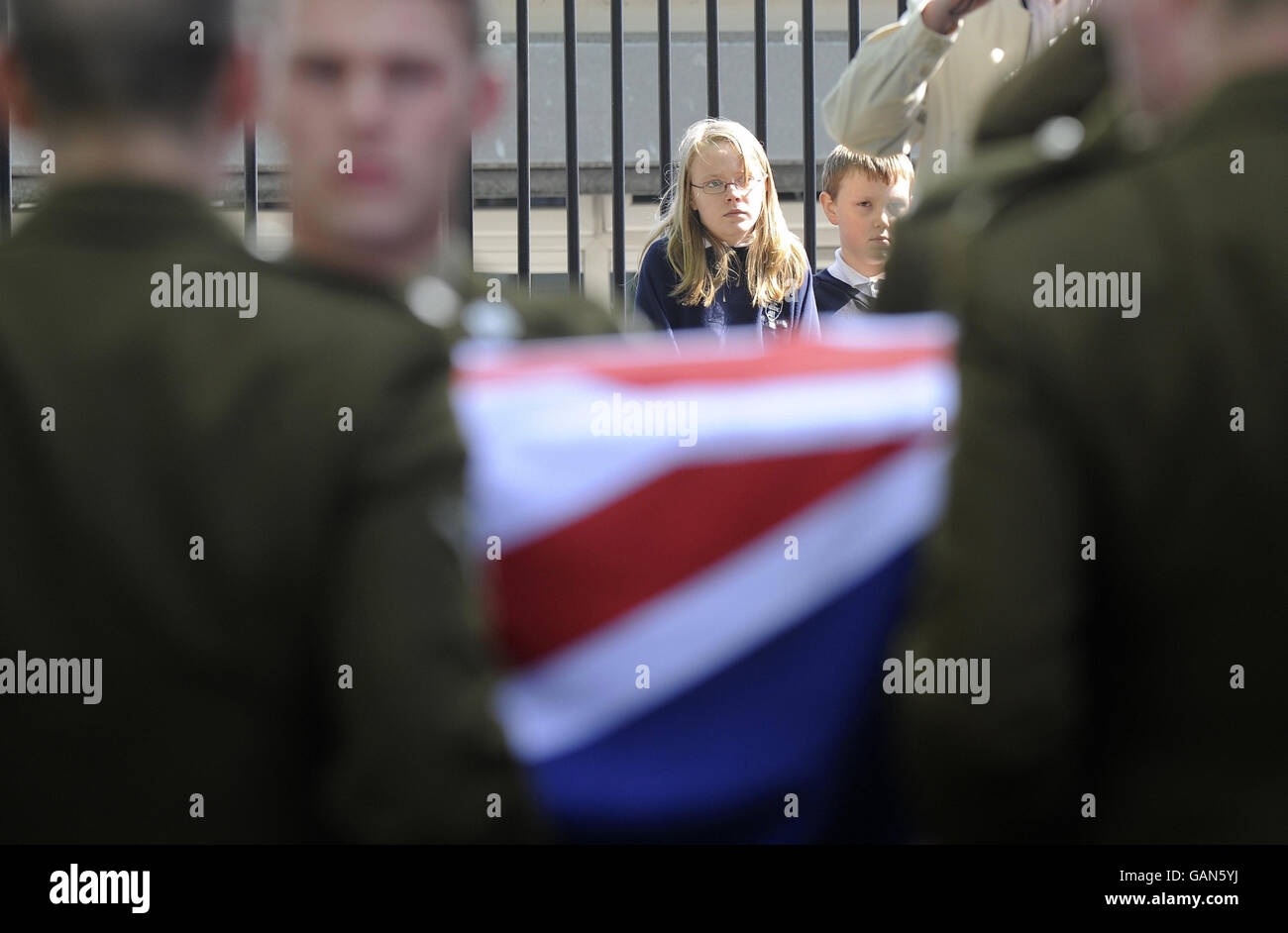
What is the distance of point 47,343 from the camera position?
1.17m

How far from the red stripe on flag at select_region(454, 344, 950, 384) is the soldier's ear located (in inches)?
16.1

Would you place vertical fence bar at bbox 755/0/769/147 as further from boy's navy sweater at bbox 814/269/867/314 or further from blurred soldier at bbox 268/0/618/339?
blurred soldier at bbox 268/0/618/339

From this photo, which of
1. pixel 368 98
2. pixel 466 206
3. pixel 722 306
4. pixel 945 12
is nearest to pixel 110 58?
pixel 368 98

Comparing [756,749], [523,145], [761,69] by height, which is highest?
[761,69]

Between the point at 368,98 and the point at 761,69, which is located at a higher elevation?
A: the point at 761,69

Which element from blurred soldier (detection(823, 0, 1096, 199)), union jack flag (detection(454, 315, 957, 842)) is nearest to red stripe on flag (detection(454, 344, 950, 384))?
union jack flag (detection(454, 315, 957, 842))

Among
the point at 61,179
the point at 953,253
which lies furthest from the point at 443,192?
the point at 953,253

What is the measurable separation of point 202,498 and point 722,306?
78.7 inches

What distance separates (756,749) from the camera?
1.30 m

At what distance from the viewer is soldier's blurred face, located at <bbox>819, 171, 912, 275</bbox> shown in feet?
9.65

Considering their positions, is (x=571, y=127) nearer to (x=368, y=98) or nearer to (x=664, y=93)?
(x=664, y=93)

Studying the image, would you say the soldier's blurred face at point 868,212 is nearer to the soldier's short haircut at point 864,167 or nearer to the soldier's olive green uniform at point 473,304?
the soldier's short haircut at point 864,167

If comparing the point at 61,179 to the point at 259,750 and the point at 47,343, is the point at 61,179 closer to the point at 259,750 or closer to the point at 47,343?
the point at 47,343

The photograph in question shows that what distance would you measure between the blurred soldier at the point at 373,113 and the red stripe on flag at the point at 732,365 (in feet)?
0.23
